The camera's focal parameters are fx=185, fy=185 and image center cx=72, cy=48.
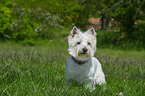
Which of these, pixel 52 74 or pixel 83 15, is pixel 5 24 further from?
pixel 52 74

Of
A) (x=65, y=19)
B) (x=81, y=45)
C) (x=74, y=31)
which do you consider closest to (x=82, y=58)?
(x=81, y=45)

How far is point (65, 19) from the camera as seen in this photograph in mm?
16953

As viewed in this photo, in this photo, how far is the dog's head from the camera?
9.98 feet

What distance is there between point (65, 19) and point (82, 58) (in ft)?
46.3

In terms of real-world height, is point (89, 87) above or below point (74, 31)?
below

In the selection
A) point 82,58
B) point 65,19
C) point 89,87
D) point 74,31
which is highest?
point 74,31

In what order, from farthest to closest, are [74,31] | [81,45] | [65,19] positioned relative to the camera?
1. [65,19]
2. [74,31]
3. [81,45]

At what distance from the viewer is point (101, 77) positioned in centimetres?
356

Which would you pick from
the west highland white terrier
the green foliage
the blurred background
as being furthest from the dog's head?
the green foliage

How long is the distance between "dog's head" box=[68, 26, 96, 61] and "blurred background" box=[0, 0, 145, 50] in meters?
10.9

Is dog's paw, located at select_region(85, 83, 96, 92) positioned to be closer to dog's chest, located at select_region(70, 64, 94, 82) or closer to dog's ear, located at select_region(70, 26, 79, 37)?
dog's chest, located at select_region(70, 64, 94, 82)

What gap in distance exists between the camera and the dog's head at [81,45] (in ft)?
9.98

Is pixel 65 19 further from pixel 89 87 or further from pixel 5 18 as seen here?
pixel 89 87

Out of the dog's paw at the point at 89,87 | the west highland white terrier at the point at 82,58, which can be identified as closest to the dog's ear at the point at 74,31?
the west highland white terrier at the point at 82,58
